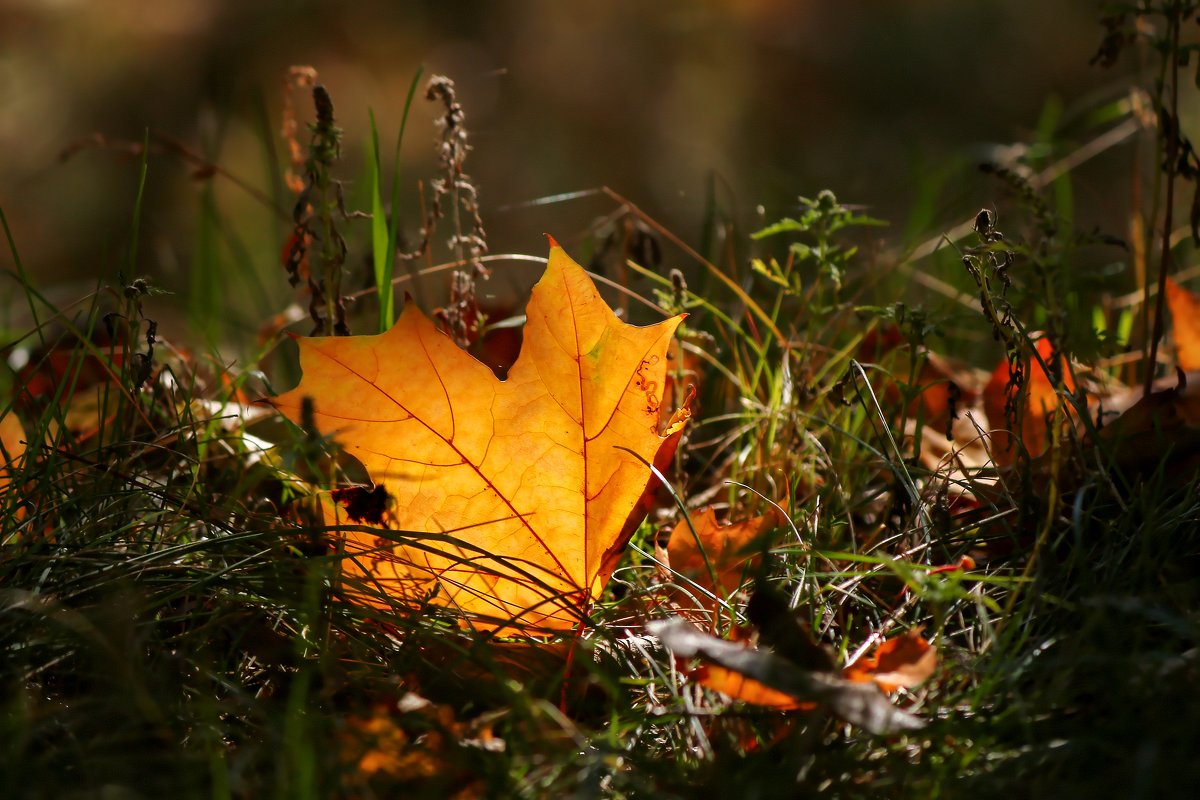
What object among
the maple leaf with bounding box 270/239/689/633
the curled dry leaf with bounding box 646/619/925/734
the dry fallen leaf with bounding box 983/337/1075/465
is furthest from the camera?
the dry fallen leaf with bounding box 983/337/1075/465

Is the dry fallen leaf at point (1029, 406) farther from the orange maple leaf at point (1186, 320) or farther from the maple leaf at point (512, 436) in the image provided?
the maple leaf at point (512, 436)

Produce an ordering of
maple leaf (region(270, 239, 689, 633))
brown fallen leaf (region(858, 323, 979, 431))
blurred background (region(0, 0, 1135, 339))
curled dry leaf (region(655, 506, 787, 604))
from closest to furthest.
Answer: maple leaf (region(270, 239, 689, 633)) → curled dry leaf (region(655, 506, 787, 604)) → brown fallen leaf (region(858, 323, 979, 431)) → blurred background (region(0, 0, 1135, 339))

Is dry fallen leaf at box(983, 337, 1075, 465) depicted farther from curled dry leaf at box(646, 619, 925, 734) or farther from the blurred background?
the blurred background

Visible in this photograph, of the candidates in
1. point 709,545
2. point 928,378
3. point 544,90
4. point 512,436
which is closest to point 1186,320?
point 928,378

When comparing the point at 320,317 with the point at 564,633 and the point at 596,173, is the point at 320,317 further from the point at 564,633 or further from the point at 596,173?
the point at 596,173

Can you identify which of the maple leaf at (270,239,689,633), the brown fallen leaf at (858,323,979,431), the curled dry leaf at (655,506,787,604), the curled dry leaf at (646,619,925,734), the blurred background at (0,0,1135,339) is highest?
the blurred background at (0,0,1135,339)

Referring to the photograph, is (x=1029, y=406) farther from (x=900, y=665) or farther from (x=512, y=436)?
(x=512, y=436)

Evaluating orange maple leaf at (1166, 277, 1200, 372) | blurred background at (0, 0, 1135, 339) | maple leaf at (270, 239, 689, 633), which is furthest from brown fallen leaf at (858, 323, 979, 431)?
blurred background at (0, 0, 1135, 339)

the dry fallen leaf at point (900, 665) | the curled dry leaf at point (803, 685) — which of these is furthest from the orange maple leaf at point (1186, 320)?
the curled dry leaf at point (803, 685)
